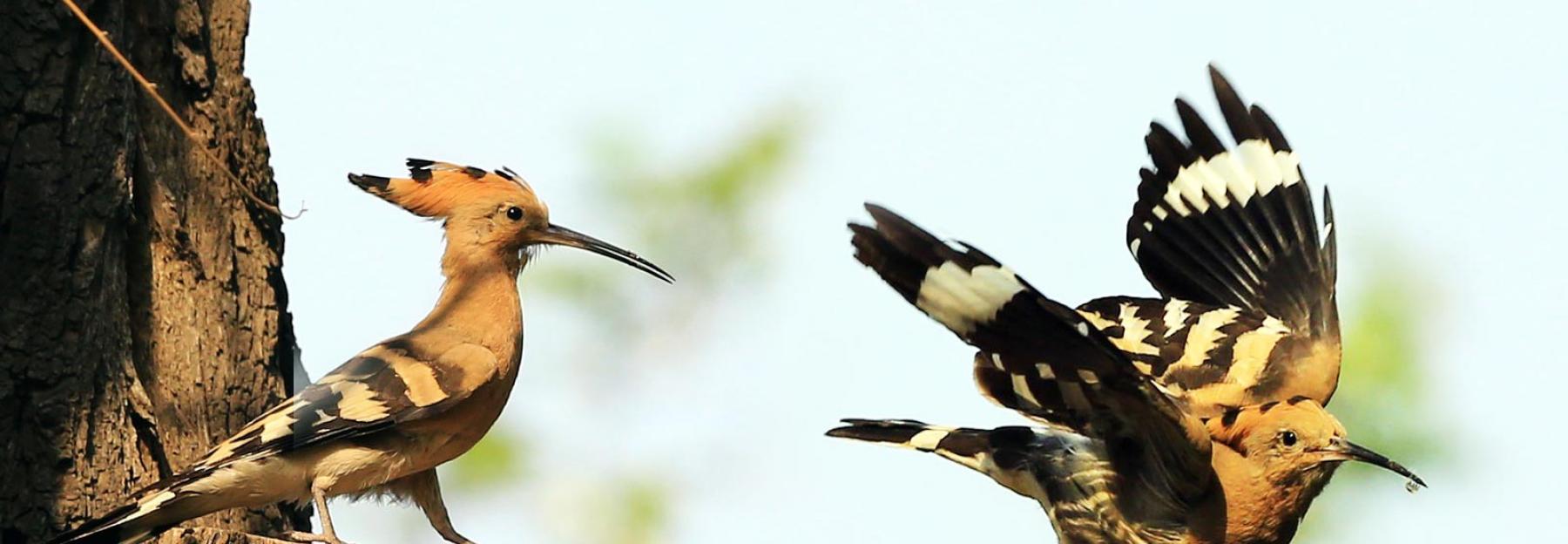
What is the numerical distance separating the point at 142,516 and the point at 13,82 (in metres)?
0.59

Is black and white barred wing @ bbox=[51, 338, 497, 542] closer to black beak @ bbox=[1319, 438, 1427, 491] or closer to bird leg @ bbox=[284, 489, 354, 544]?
bird leg @ bbox=[284, 489, 354, 544]

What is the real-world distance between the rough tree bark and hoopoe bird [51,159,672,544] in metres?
0.15

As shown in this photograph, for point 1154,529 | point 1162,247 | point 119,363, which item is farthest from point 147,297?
point 1162,247

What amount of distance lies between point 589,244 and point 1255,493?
→ 1.14m

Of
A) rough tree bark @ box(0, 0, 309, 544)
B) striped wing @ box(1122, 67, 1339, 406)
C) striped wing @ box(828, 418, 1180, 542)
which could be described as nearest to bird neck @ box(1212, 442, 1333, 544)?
striped wing @ box(828, 418, 1180, 542)

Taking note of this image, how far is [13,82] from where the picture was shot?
2.30m

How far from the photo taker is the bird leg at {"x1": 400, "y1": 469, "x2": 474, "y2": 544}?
8.73ft

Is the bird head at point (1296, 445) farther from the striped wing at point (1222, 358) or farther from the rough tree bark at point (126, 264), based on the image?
the rough tree bark at point (126, 264)

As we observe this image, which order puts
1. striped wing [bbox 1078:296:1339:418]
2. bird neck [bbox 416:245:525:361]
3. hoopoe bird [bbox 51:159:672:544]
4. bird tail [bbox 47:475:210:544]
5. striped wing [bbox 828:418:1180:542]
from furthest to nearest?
striped wing [bbox 1078:296:1339:418], striped wing [bbox 828:418:1180:542], bird neck [bbox 416:245:525:361], hoopoe bird [bbox 51:159:672:544], bird tail [bbox 47:475:210:544]

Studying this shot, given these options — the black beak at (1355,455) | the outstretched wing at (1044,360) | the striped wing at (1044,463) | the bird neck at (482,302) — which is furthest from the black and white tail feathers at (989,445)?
the bird neck at (482,302)

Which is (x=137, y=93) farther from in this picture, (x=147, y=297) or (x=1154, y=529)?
(x=1154, y=529)

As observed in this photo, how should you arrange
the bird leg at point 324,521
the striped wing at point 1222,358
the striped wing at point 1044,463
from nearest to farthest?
the bird leg at point 324,521
the striped wing at point 1044,463
the striped wing at point 1222,358

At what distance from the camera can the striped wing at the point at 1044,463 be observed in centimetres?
292

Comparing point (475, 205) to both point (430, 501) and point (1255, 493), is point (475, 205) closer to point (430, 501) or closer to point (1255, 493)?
point (430, 501)
